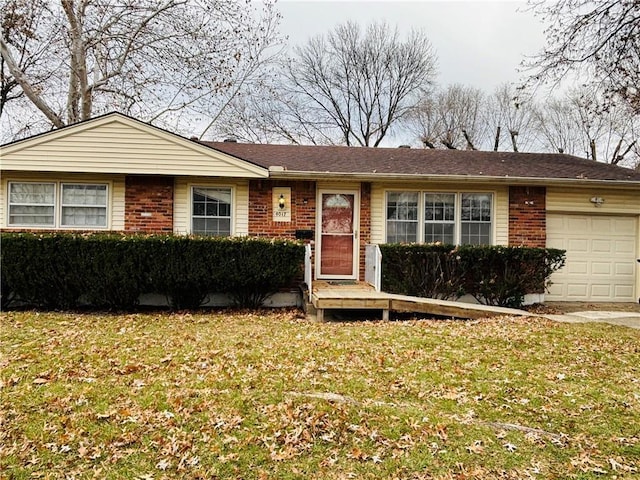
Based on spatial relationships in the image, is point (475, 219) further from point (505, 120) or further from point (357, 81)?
point (505, 120)

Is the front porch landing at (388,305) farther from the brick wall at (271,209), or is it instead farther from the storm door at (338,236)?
the brick wall at (271,209)

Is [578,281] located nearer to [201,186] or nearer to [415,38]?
[201,186]

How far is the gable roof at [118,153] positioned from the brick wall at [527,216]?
19.7ft

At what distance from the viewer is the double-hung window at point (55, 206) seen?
9.23 meters

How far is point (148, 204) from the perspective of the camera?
9438mm

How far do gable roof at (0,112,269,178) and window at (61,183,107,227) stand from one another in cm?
68

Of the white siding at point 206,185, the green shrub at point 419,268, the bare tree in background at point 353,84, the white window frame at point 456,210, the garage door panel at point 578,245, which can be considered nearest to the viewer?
the green shrub at point 419,268

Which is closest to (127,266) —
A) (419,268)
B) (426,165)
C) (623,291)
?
(419,268)

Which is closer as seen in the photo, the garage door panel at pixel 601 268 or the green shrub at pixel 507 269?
the green shrub at pixel 507 269

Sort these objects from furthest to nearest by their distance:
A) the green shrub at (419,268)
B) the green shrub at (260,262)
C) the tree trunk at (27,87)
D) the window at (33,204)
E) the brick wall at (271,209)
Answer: the tree trunk at (27,87) < the brick wall at (271,209) < the window at (33,204) < the green shrub at (419,268) < the green shrub at (260,262)

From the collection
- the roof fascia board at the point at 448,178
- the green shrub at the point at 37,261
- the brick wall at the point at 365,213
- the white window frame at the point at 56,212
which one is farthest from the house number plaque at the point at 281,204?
the green shrub at the point at 37,261

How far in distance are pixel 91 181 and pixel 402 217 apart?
715 cm

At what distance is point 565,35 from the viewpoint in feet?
33.3

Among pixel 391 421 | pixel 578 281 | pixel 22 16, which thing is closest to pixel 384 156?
pixel 578 281
